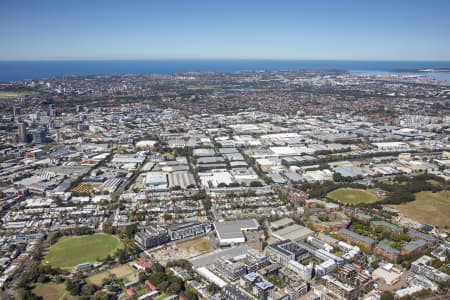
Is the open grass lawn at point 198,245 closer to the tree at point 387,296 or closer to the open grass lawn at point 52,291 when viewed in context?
the open grass lawn at point 52,291

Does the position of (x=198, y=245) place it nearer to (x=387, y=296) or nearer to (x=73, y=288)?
(x=73, y=288)

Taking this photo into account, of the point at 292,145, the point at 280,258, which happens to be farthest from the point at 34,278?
the point at 292,145

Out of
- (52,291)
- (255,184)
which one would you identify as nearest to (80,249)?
(52,291)

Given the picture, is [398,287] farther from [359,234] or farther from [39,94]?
[39,94]

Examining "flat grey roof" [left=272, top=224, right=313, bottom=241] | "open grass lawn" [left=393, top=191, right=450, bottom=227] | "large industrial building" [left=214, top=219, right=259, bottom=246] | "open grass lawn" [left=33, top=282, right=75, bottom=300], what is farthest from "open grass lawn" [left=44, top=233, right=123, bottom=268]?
"open grass lawn" [left=393, top=191, right=450, bottom=227]

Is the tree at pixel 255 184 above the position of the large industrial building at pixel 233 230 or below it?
Result: above

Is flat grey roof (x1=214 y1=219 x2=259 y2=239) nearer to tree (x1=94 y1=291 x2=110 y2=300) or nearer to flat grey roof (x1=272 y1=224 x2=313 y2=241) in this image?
flat grey roof (x1=272 y1=224 x2=313 y2=241)

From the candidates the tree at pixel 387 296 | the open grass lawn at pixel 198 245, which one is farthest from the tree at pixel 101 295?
the tree at pixel 387 296
